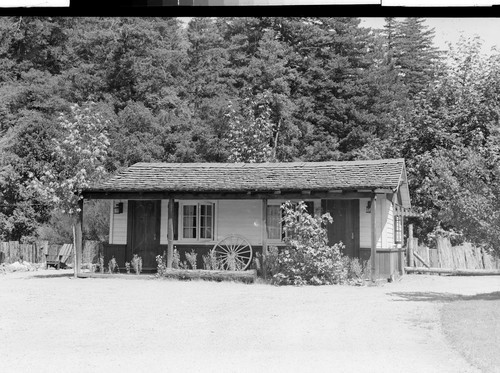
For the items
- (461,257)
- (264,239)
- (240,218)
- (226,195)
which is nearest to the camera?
(264,239)

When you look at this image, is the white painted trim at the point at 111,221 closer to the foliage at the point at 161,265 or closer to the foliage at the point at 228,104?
the foliage at the point at 228,104

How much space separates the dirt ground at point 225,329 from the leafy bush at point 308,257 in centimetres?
59

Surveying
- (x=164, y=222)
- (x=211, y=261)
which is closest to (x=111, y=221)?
(x=164, y=222)

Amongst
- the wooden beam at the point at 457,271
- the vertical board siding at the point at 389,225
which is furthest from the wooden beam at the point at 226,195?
the wooden beam at the point at 457,271

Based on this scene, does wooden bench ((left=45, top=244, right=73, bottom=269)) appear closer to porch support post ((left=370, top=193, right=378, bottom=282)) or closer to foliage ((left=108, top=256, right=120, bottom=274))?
foliage ((left=108, top=256, right=120, bottom=274))

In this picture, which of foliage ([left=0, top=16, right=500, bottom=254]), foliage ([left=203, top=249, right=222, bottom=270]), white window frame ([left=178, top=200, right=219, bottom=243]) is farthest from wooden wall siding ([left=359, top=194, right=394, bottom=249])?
white window frame ([left=178, top=200, right=219, bottom=243])

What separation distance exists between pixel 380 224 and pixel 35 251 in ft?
24.3

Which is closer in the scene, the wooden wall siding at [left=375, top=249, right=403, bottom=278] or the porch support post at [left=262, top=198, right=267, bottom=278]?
the porch support post at [left=262, top=198, right=267, bottom=278]

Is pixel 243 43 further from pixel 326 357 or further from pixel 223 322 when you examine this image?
pixel 326 357

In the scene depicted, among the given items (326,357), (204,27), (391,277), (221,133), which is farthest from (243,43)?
(326,357)

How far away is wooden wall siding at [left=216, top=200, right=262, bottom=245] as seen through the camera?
13016 millimetres

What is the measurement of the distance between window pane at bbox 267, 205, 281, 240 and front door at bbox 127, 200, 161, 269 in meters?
2.23

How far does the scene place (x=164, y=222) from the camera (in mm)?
13406

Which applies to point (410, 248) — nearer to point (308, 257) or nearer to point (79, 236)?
point (308, 257)
